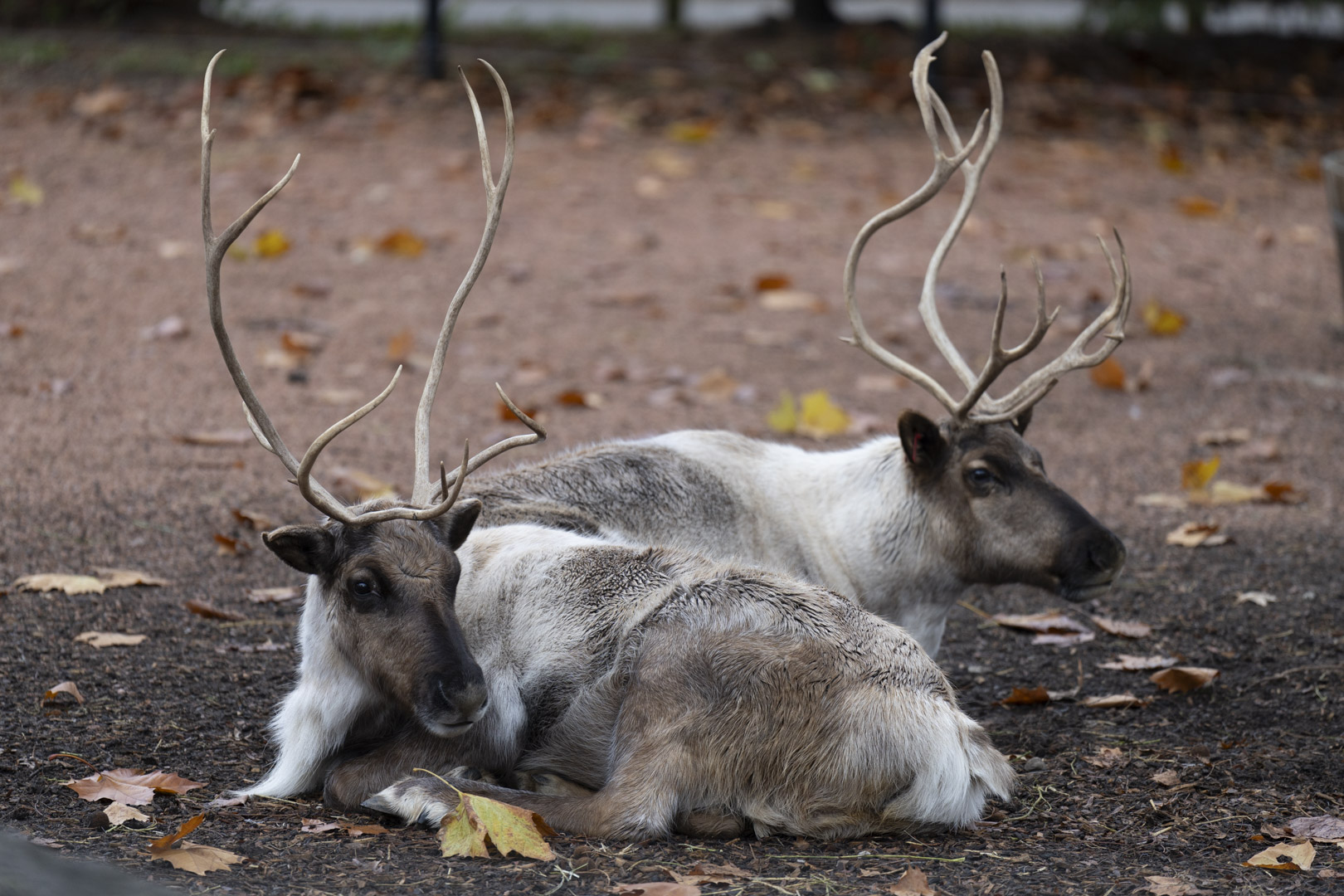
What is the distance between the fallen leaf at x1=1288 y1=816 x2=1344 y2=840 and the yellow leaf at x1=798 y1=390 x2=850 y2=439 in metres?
3.70

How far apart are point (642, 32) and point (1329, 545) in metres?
11.1

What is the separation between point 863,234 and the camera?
5.30 m

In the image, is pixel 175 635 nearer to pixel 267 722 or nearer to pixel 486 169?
pixel 267 722

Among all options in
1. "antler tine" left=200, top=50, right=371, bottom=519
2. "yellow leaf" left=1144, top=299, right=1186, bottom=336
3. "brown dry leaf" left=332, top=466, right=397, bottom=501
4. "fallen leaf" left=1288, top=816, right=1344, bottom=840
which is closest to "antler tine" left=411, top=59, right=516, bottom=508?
"antler tine" left=200, top=50, right=371, bottom=519

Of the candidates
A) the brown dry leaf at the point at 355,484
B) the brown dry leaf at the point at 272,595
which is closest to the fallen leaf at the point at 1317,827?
the brown dry leaf at the point at 272,595

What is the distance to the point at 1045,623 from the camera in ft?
18.5

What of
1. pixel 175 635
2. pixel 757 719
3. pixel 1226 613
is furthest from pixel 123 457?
pixel 1226 613

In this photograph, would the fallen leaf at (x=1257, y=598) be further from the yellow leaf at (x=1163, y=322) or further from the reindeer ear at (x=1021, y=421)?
the yellow leaf at (x=1163, y=322)

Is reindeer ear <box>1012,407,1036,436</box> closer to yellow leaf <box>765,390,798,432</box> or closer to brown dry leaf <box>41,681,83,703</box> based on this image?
yellow leaf <box>765,390,798,432</box>

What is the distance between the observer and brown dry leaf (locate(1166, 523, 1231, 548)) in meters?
6.26

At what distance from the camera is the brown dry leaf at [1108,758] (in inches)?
175

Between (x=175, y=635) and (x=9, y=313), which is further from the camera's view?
(x=9, y=313)

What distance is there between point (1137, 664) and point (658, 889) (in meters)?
2.51

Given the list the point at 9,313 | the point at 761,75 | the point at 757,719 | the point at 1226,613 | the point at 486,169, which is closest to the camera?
the point at 757,719
